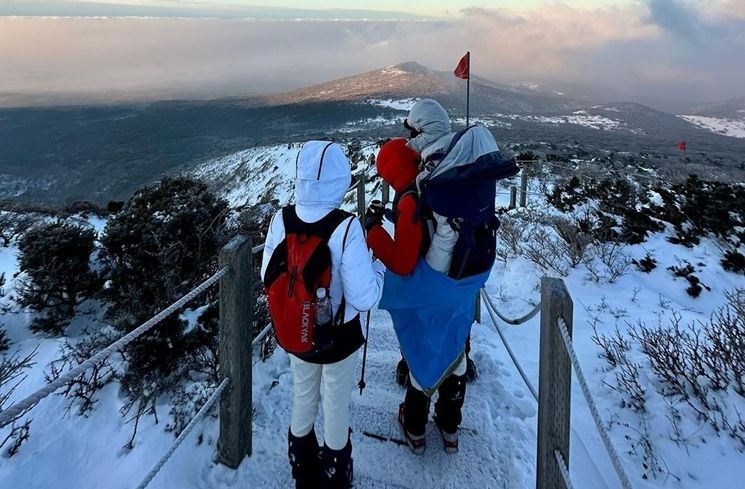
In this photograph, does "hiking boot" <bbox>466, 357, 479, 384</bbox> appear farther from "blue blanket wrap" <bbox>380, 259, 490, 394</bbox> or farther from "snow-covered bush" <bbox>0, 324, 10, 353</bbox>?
"snow-covered bush" <bbox>0, 324, 10, 353</bbox>

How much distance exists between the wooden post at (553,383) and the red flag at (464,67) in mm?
4926

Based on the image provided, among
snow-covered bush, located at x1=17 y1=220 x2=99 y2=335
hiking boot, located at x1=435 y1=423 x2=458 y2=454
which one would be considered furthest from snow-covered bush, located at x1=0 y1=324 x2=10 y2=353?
hiking boot, located at x1=435 y1=423 x2=458 y2=454

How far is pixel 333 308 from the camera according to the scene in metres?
2.10

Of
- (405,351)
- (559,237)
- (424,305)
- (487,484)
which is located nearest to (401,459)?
(487,484)

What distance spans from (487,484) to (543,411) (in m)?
0.91

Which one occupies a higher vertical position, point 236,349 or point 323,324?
point 323,324

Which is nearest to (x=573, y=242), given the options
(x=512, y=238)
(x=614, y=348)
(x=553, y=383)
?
(x=512, y=238)

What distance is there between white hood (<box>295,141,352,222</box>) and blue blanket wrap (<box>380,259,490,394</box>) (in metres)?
0.73

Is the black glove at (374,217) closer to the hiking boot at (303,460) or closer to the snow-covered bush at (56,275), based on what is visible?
the hiking boot at (303,460)

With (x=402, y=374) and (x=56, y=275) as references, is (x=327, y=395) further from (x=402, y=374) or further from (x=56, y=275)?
(x=56, y=275)

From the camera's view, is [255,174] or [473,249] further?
[255,174]

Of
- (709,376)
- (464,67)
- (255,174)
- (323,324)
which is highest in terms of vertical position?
(464,67)

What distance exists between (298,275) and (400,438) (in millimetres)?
1701

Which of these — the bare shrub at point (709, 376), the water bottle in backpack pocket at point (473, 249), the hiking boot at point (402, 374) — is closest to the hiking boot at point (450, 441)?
the hiking boot at point (402, 374)
